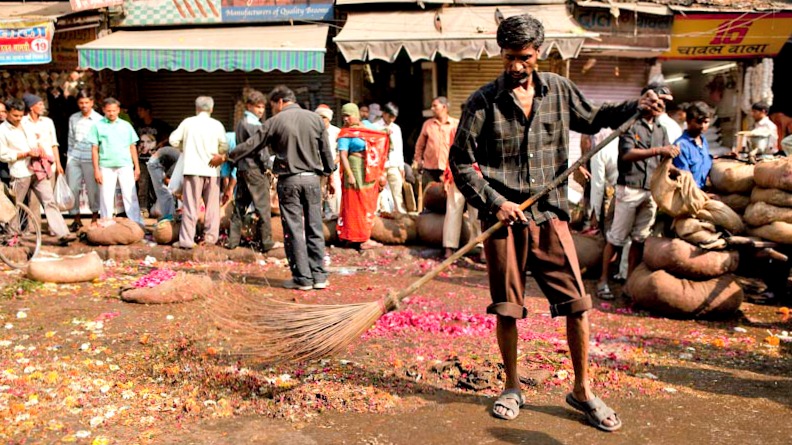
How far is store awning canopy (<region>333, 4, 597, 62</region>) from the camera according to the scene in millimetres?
12211

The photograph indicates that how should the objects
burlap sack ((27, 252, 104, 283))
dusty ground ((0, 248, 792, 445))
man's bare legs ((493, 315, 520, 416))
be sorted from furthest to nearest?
burlap sack ((27, 252, 104, 283)) → man's bare legs ((493, 315, 520, 416)) → dusty ground ((0, 248, 792, 445))

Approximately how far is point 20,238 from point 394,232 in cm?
465

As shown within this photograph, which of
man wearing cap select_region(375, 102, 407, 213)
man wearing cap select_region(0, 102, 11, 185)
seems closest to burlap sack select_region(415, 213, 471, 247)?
man wearing cap select_region(375, 102, 407, 213)

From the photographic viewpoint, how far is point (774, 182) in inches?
264

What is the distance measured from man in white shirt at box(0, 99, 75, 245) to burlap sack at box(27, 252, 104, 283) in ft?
4.82

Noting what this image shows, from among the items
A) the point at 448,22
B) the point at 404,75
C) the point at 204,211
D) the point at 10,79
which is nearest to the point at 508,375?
the point at 204,211

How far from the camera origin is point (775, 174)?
264 inches

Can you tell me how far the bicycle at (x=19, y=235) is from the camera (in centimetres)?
849

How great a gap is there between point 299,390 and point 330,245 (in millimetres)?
5442

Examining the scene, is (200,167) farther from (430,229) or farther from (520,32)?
(520,32)

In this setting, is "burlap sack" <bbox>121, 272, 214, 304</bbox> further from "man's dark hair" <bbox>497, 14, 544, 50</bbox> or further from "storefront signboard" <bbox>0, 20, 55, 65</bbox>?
"storefront signboard" <bbox>0, 20, 55, 65</bbox>

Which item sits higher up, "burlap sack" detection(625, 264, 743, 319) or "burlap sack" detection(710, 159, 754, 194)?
"burlap sack" detection(710, 159, 754, 194)

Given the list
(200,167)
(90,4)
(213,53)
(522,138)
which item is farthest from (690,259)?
(90,4)

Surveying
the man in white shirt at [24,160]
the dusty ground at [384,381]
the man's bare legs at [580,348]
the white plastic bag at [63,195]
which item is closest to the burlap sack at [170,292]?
the dusty ground at [384,381]
